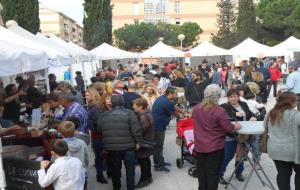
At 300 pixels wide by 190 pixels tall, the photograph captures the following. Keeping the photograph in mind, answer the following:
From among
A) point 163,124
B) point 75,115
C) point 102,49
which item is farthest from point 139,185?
point 102,49

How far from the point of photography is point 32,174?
5715 millimetres

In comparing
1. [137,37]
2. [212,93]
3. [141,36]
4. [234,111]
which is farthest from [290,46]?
[141,36]

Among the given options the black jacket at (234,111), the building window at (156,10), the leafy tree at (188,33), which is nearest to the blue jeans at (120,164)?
the black jacket at (234,111)

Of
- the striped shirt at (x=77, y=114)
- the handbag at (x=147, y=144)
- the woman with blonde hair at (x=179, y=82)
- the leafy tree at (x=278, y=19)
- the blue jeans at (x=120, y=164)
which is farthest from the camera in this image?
the leafy tree at (x=278, y=19)

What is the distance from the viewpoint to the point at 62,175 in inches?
214

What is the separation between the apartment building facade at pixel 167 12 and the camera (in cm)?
9688

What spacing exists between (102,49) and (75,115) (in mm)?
19497

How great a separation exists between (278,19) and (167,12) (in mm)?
42656

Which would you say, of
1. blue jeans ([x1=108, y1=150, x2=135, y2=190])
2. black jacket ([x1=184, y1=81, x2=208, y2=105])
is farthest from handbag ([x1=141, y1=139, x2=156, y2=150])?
black jacket ([x1=184, y1=81, x2=208, y2=105])

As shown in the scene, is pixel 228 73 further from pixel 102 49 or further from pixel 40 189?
pixel 40 189

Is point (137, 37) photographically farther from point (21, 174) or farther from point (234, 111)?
point (21, 174)

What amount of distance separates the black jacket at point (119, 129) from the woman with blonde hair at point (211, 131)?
1.11 meters

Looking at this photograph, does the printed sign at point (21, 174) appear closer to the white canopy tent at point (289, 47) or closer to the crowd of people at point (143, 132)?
the crowd of people at point (143, 132)

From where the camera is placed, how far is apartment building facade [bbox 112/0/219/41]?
96.9 metres
